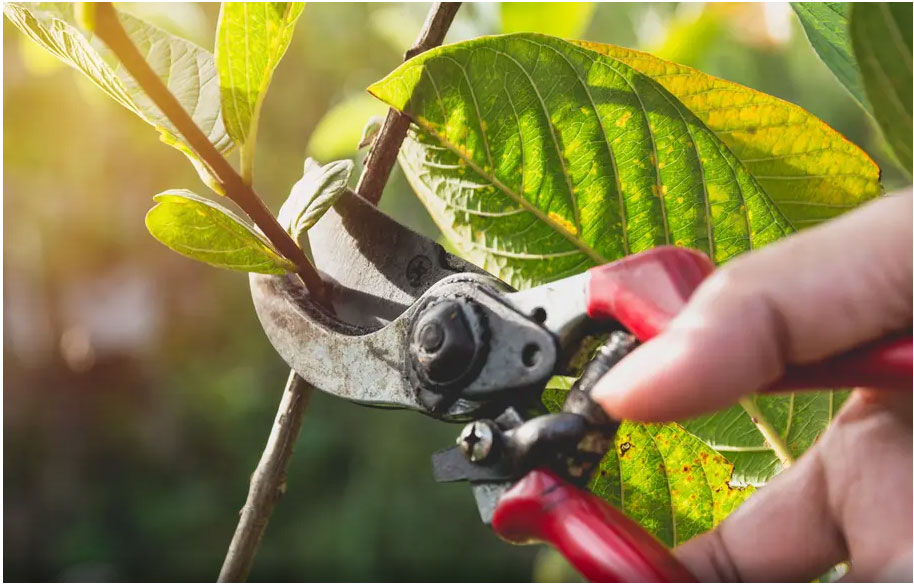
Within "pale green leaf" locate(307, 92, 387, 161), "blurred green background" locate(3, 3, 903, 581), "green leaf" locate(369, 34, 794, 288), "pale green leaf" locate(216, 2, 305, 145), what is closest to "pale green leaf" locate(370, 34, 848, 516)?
"green leaf" locate(369, 34, 794, 288)

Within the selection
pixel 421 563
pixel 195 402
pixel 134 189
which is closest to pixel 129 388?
pixel 195 402

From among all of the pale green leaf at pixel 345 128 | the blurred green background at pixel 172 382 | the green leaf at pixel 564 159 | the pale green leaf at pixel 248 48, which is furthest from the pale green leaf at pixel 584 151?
the blurred green background at pixel 172 382

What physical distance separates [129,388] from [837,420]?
6.89 meters

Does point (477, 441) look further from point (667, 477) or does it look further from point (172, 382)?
point (172, 382)

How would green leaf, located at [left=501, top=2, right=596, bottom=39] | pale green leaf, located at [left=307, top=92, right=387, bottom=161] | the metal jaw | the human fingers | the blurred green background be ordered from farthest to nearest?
the blurred green background, pale green leaf, located at [left=307, top=92, right=387, bottom=161], green leaf, located at [left=501, top=2, right=596, bottom=39], the metal jaw, the human fingers

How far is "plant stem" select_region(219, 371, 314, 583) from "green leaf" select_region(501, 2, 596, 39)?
692mm

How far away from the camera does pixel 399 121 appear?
2.80 ft

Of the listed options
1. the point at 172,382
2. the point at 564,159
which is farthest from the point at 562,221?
the point at 172,382

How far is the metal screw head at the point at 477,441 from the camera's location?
0.70 meters

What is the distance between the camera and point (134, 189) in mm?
6859

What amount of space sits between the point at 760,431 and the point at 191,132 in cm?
67

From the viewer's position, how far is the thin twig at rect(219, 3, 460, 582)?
83 centimetres

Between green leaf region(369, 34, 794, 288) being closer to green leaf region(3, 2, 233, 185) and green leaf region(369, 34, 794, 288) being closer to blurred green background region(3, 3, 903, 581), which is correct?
green leaf region(3, 2, 233, 185)

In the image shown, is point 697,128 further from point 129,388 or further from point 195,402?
point 129,388
